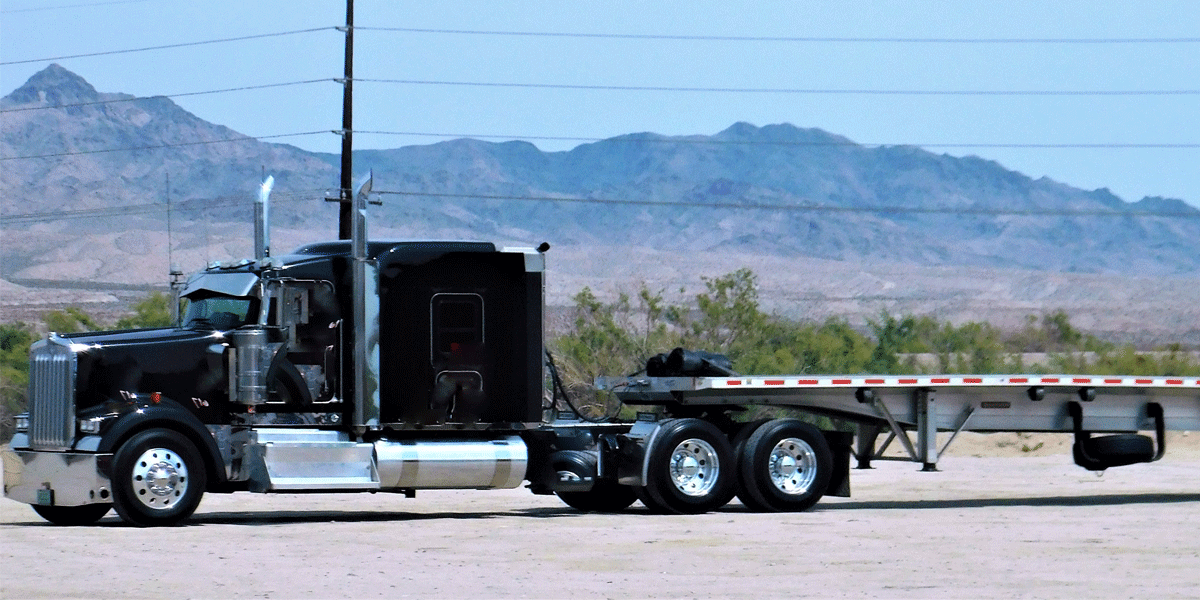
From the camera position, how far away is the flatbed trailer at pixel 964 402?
65.1 ft

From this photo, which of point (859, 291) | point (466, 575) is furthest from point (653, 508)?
point (859, 291)

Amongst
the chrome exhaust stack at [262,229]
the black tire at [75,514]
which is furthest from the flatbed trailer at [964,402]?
the black tire at [75,514]

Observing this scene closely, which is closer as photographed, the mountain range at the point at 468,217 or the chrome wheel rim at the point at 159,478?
the chrome wheel rim at the point at 159,478

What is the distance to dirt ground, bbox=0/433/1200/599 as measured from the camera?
40.4 feet

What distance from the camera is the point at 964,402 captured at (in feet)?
67.9

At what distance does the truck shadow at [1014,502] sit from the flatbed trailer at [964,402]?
21.1 inches

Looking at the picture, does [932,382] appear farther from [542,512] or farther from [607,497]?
[542,512]

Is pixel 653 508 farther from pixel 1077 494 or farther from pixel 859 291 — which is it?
pixel 859 291

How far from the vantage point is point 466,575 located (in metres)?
13.1

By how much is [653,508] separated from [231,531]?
4610 mm

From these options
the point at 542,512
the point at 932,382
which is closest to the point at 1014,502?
the point at 932,382

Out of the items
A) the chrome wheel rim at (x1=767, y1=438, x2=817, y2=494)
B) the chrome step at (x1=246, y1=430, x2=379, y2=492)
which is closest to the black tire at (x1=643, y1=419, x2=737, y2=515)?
the chrome wheel rim at (x1=767, y1=438, x2=817, y2=494)

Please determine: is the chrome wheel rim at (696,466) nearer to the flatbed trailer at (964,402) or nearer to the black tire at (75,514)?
the flatbed trailer at (964,402)

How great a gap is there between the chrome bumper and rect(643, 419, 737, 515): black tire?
17.9ft
